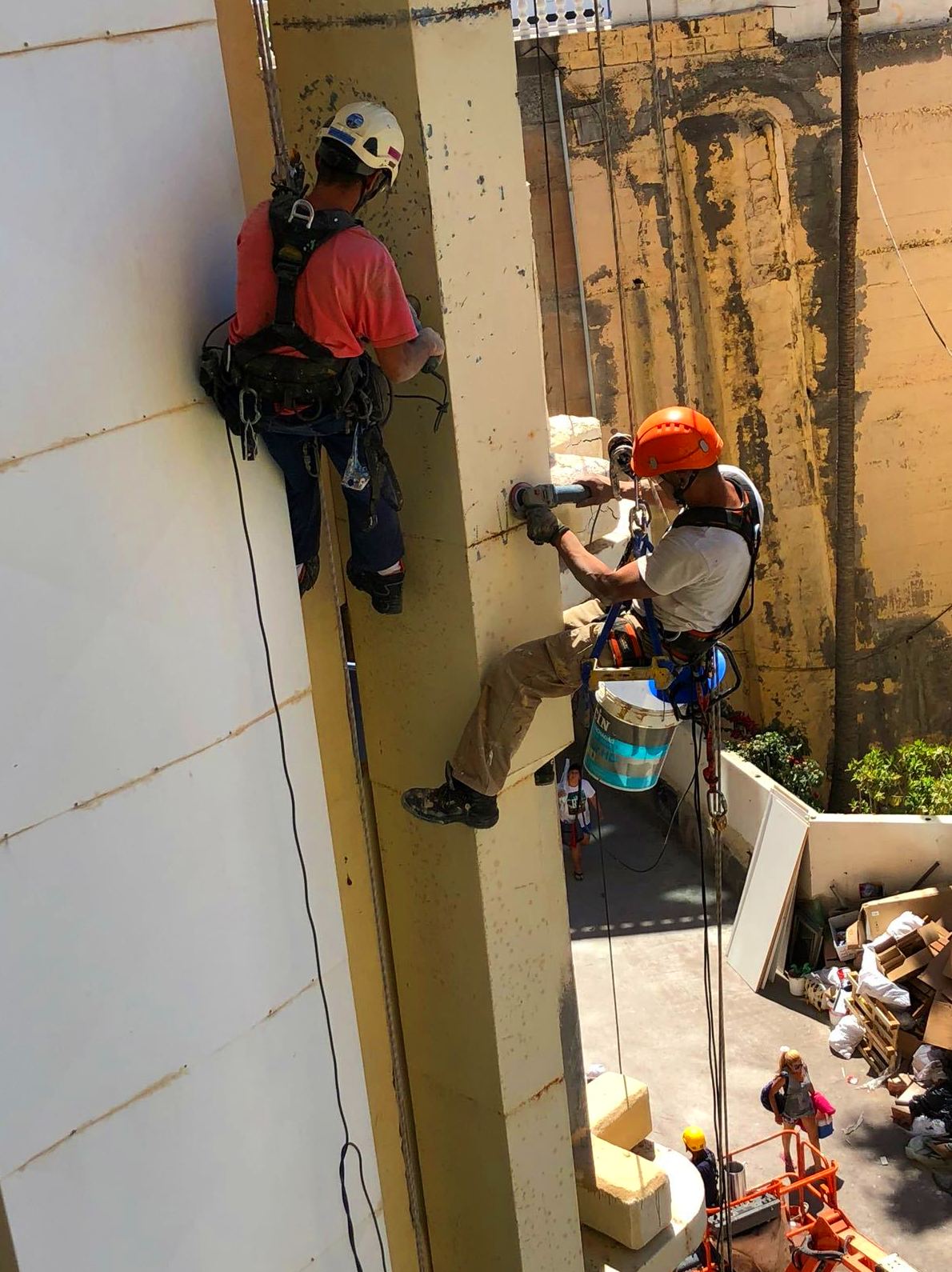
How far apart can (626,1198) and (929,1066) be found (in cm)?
564

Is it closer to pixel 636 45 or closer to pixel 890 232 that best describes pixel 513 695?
pixel 636 45

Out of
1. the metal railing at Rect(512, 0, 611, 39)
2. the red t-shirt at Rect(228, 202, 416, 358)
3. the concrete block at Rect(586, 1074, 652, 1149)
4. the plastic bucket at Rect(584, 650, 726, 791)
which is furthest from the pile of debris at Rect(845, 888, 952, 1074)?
the metal railing at Rect(512, 0, 611, 39)

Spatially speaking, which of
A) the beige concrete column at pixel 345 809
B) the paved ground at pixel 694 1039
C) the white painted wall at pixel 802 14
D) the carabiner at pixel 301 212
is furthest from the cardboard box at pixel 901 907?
the carabiner at pixel 301 212

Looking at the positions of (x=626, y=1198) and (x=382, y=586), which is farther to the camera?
(x=626, y=1198)

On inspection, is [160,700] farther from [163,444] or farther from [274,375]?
[274,375]

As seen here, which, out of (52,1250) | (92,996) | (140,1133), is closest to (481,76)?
(92,996)

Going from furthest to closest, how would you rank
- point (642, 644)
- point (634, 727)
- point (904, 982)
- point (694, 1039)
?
point (694, 1039), point (904, 982), point (634, 727), point (642, 644)

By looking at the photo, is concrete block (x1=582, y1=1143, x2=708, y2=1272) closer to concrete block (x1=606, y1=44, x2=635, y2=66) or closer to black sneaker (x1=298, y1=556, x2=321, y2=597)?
black sneaker (x1=298, y1=556, x2=321, y2=597)

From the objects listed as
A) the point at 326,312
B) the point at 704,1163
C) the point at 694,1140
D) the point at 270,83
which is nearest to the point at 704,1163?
the point at 704,1163

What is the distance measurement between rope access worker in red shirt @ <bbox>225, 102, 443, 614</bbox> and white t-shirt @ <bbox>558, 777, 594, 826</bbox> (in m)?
11.5

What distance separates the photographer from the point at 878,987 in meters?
12.3

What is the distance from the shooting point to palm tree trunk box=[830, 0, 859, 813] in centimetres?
1390

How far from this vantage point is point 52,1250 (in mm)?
4102

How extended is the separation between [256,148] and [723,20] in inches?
485
